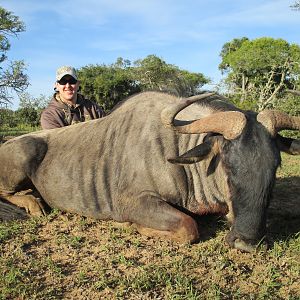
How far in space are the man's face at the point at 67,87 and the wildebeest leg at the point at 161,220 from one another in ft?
8.95

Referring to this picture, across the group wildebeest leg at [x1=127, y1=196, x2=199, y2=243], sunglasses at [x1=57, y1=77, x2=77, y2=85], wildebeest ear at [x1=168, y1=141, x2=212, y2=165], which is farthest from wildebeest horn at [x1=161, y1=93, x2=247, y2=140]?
sunglasses at [x1=57, y1=77, x2=77, y2=85]

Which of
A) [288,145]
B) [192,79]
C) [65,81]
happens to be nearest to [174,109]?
[288,145]

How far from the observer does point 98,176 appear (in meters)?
4.70

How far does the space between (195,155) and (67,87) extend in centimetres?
325

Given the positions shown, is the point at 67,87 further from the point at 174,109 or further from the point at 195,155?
the point at 195,155

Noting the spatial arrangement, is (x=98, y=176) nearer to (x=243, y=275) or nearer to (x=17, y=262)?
(x=17, y=262)

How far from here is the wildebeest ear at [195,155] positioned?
363 cm

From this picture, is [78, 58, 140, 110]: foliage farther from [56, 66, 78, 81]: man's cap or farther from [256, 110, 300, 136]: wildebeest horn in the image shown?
[256, 110, 300, 136]: wildebeest horn

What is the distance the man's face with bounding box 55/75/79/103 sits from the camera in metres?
6.21

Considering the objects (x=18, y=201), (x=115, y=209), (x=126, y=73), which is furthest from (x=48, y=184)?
(x=126, y=73)

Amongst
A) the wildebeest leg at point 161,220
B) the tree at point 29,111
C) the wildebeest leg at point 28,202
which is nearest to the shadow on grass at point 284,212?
the wildebeest leg at point 161,220

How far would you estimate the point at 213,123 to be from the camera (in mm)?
3705

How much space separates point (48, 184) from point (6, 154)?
70 cm

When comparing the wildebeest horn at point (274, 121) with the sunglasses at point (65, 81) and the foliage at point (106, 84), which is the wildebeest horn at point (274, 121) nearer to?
the sunglasses at point (65, 81)
